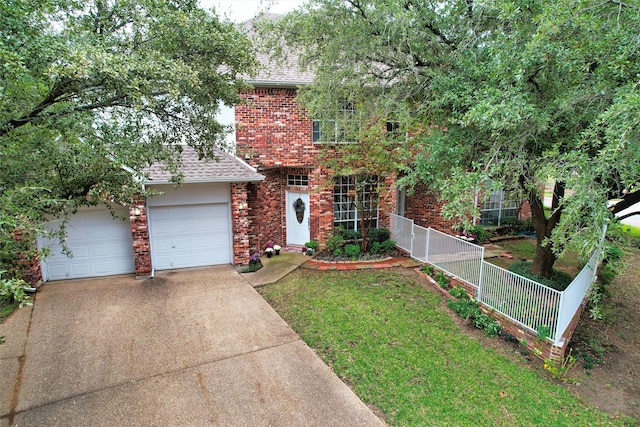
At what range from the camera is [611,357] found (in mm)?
6914

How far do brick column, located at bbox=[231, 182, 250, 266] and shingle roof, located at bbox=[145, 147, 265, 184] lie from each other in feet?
1.30

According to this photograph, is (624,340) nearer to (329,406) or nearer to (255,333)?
(329,406)

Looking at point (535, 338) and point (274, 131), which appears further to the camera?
point (274, 131)

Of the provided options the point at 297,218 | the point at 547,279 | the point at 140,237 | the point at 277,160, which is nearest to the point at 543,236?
the point at 547,279

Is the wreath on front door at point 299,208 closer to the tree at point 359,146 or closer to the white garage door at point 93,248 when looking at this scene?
the tree at point 359,146

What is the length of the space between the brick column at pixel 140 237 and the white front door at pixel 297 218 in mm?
4842

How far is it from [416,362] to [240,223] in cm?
650

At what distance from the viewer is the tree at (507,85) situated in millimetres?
4703

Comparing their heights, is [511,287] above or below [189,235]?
below

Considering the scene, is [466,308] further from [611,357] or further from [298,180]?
[298,180]

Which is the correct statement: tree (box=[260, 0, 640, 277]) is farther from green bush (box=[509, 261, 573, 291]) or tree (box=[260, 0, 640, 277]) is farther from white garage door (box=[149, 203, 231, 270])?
white garage door (box=[149, 203, 231, 270])

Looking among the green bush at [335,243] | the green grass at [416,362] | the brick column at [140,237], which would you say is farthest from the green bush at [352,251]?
the brick column at [140,237]

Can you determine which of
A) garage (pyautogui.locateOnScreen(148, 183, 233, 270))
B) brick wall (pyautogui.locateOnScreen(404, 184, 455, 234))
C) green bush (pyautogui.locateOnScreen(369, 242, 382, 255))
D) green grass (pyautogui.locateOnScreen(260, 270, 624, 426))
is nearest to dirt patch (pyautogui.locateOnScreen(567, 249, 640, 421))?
green grass (pyautogui.locateOnScreen(260, 270, 624, 426))

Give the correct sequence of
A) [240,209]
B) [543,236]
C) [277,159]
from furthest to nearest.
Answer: [277,159] → [240,209] → [543,236]
